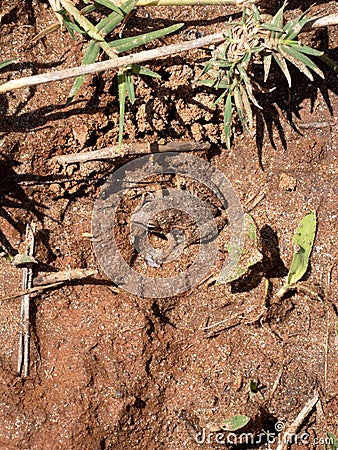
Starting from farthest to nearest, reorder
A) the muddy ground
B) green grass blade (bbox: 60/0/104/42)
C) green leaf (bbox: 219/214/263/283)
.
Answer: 1. green leaf (bbox: 219/214/263/283)
2. the muddy ground
3. green grass blade (bbox: 60/0/104/42)

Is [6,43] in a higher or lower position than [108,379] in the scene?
higher

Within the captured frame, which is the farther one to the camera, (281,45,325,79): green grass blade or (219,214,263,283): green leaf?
(219,214,263,283): green leaf

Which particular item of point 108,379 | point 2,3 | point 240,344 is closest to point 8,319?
point 108,379

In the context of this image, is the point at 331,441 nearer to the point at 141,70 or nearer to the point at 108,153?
the point at 108,153

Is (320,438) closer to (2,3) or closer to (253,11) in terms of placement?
(253,11)

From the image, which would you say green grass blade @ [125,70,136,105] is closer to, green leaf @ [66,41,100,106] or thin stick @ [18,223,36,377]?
green leaf @ [66,41,100,106]

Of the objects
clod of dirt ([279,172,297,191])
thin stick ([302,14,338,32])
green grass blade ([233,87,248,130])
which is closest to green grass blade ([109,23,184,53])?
green grass blade ([233,87,248,130])

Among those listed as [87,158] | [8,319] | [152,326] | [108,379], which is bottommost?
[108,379]
